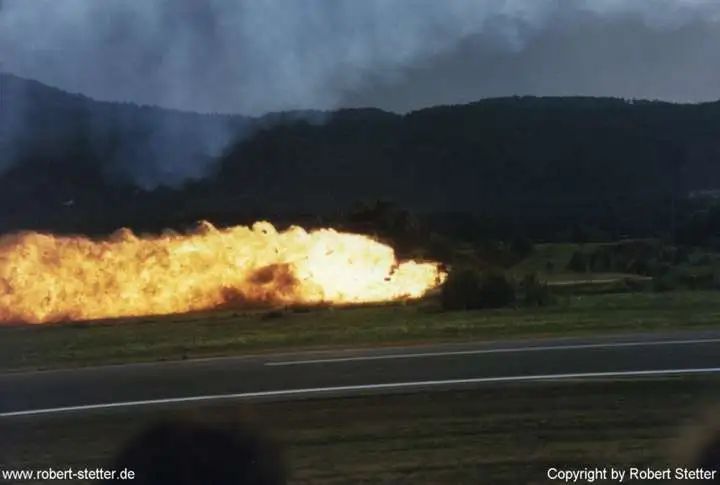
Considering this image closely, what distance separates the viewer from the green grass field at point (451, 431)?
8.01m

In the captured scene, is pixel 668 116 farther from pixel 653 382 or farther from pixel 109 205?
pixel 653 382

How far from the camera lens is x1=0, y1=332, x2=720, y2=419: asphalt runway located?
37.7 ft

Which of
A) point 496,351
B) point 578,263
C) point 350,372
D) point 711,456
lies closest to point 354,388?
point 350,372

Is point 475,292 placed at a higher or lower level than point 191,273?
lower

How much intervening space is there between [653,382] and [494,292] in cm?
1335

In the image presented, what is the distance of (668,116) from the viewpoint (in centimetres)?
5275

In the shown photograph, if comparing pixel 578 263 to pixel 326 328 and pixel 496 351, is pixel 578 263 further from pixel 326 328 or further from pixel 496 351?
pixel 496 351

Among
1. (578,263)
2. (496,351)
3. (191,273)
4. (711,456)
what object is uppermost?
(191,273)

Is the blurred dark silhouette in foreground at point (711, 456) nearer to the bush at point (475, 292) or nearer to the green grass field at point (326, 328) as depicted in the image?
the green grass field at point (326, 328)

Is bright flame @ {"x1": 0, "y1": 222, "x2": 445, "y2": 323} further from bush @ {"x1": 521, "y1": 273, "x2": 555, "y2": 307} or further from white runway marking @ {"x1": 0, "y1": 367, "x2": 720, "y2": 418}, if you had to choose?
white runway marking @ {"x1": 0, "y1": 367, "x2": 720, "y2": 418}

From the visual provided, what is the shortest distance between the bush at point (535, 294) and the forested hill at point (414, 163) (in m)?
17.1

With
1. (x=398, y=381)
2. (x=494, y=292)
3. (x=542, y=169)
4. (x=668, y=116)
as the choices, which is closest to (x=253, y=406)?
(x=398, y=381)

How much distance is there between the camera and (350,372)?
42.0ft

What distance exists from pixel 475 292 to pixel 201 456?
17.2 meters
